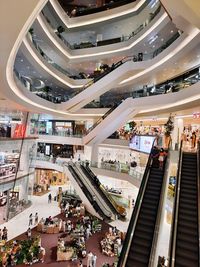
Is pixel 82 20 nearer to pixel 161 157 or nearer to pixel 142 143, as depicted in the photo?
pixel 142 143

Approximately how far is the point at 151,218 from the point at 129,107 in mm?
9063

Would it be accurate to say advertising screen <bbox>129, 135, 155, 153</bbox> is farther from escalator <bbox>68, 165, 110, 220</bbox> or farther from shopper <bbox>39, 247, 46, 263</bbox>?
shopper <bbox>39, 247, 46, 263</bbox>

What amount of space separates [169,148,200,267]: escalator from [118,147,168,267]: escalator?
2.06 feet

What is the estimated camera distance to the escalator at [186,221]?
696 centimetres

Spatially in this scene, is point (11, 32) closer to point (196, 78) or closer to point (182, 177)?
point (182, 177)

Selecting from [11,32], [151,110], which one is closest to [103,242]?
[151,110]

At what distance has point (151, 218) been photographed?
8680 mm

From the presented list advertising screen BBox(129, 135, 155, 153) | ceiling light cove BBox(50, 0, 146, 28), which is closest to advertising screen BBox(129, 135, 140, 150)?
advertising screen BBox(129, 135, 155, 153)

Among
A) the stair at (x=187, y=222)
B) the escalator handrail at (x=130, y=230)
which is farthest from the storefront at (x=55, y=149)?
the stair at (x=187, y=222)

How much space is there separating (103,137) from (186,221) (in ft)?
41.2

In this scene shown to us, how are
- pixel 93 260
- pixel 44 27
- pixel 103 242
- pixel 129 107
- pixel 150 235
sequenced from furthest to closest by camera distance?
1. pixel 44 27
2. pixel 129 107
3. pixel 103 242
4. pixel 93 260
5. pixel 150 235

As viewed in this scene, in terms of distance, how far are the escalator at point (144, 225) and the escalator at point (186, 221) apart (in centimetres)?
63

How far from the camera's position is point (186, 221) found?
26.2ft

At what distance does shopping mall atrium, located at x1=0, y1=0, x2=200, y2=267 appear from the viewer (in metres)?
7.91
